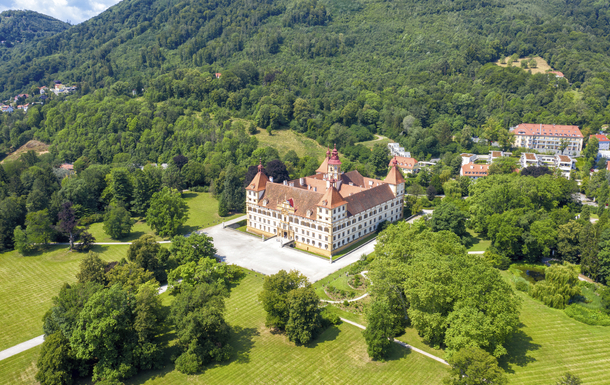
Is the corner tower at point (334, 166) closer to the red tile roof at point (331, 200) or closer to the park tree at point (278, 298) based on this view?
the red tile roof at point (331, 200)

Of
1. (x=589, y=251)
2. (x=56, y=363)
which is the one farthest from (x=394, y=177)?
(x=56, y=363)

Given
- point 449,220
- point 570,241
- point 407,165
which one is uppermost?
point 407,165

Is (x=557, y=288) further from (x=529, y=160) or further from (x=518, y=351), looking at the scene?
(x=529, y=160)

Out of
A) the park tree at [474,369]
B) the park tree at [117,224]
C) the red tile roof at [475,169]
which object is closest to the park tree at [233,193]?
the park tree at [117,224]

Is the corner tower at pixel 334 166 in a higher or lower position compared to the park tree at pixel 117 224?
higher

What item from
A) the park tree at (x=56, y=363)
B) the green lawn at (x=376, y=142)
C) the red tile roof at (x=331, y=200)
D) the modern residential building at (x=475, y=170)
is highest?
the red tile roof at (x=331, y=200)

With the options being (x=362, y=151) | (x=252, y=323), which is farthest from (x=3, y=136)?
(x=252, y=323)
